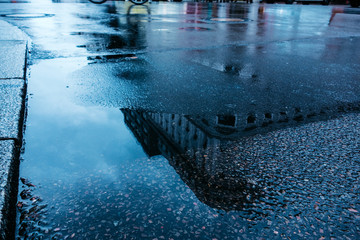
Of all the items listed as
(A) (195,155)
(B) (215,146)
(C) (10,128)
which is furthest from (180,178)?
(C) (10,128)

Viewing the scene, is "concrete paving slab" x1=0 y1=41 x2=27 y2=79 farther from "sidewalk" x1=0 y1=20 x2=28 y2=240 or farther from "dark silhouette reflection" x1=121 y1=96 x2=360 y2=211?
"dark silhouette reflection" x1=121 y1=96 x2=360 y2=211

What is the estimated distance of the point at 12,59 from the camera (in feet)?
14.1

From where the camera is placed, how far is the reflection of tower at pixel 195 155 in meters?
1.80

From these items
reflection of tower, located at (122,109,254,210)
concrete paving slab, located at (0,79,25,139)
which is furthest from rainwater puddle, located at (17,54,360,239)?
concrete paving slab, located at (0,79,25,139)

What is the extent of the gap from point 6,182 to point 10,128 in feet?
2.54

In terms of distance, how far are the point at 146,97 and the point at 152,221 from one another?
1.99 m

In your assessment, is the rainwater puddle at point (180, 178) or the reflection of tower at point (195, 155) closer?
the rainwater puddle at point (180, 178)

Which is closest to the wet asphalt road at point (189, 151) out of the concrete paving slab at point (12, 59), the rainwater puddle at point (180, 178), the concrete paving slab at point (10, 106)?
the rainwater puddle at point (180, 178)

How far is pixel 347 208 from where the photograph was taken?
167cm

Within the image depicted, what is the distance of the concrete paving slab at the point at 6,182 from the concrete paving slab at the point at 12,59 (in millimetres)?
1905

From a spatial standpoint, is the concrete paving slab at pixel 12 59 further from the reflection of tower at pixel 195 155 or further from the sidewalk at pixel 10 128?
the reflection of tower at pixel 195 155

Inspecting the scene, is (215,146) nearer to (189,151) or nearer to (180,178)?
(189,151)

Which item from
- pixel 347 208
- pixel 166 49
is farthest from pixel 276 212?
pixel 166 49

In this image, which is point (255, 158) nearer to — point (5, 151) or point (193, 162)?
point (193, 162)
